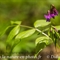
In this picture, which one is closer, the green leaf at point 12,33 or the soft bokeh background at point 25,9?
the green leaf at point 12,33

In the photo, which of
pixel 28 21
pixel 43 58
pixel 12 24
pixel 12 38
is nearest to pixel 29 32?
pixel 12 38

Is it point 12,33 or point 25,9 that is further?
point 25,9

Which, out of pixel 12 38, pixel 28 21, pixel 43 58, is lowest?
pixel 43 58

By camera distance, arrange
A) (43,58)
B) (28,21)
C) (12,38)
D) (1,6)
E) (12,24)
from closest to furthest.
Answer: (12,38)
(12,24)
(43,58)
(28,21)
(1,6)

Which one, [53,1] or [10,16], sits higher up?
[53,1]

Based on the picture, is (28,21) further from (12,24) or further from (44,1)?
(12,24)

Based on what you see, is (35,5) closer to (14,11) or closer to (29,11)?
(29,11)

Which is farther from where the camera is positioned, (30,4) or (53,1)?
(30,4)

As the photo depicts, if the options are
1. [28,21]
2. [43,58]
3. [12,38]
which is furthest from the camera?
[28,21]

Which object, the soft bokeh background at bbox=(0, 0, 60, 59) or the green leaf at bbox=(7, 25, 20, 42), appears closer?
the green leaf at bbox=(7, 25, 20, 42)

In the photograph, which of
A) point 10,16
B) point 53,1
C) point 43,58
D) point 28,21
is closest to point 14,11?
point 10,16
